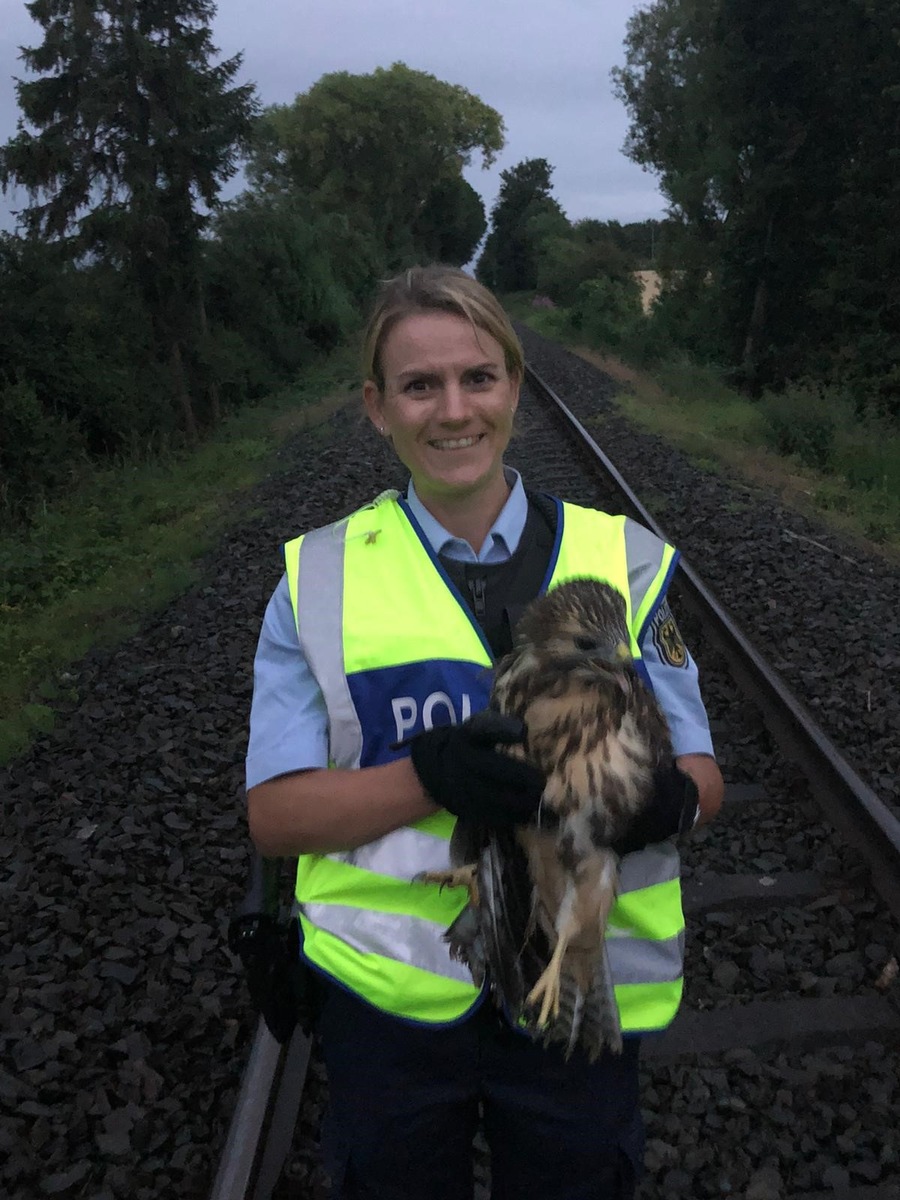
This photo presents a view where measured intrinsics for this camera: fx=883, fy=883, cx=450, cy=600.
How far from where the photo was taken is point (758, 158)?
25.0 meters

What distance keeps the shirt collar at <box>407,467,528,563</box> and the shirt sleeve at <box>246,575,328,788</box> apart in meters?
0.36

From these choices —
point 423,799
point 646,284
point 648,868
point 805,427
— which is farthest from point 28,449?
point 646,284

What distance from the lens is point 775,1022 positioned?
10.0 feet

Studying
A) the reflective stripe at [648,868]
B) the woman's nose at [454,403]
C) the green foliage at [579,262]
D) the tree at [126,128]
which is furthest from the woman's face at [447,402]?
the green foliage at [579,262]

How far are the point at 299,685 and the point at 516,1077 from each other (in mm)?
925

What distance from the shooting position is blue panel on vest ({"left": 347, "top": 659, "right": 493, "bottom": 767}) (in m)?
1.80

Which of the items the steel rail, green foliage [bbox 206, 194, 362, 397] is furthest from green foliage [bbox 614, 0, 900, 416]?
the steel rail

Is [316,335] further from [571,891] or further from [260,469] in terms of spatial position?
[571,891]

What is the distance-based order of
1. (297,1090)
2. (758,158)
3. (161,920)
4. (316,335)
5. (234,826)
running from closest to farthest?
(297,1090), (161,920), (234,826), (758,158), (316,335)

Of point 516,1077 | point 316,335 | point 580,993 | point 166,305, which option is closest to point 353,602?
point 580,993

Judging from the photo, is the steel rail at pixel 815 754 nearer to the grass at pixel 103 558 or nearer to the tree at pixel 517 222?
the grass at pixel 103 558

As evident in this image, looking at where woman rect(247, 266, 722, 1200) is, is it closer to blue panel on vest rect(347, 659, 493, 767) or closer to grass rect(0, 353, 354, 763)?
blue panel on vest rect(347, 659, 493, 767)

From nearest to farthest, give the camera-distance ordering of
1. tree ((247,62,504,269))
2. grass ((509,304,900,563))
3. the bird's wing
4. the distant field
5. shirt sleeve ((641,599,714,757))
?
the bird's wing → shirt sleeve ((641,599,714,757)) → grass ((509,304,900,563)) → the distant field → tree ((247,62,504,269))

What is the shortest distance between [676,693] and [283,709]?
0.83 m
